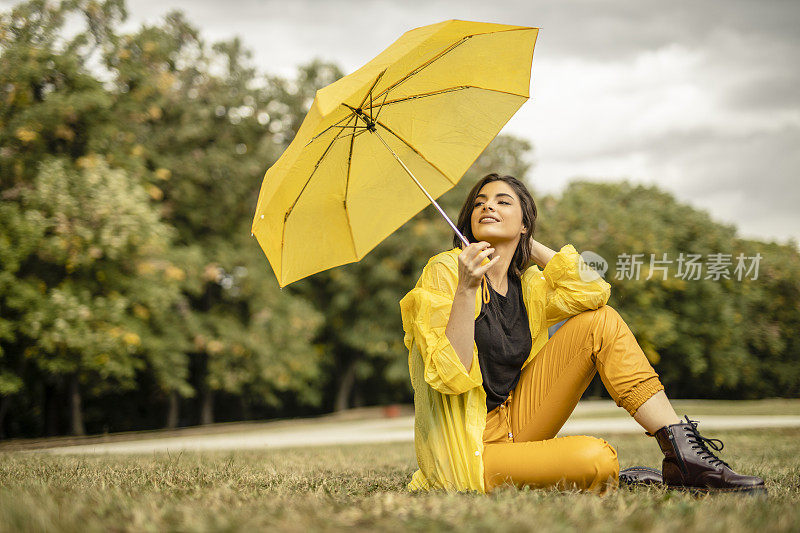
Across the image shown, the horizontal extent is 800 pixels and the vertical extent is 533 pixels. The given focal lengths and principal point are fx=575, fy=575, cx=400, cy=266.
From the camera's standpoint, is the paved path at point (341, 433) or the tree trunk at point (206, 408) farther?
the tree trunk at point (206, 408)

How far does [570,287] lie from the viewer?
8.96 feet

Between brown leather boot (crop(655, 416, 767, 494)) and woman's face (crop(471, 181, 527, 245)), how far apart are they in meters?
1.15

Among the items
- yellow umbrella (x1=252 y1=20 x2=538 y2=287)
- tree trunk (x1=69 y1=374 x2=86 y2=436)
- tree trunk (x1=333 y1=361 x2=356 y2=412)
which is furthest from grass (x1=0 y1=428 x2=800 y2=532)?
tree trunk (x1=333 y1=361 x2=356 y2=412)

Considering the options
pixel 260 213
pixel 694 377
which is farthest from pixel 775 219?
pixel 260 213

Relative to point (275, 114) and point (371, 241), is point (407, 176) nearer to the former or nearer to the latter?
point (371, 241)

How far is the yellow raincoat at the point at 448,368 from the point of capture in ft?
7.97

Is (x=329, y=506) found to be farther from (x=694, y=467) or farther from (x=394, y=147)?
(x=394, y=147)

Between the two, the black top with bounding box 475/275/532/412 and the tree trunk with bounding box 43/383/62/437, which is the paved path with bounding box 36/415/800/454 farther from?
the tree trunk with bounding box 43/383/62/437

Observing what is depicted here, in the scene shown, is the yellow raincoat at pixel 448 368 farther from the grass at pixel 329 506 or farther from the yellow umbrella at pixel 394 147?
the yellow umbrella at pixel 394 147

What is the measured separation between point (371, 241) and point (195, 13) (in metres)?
15.1

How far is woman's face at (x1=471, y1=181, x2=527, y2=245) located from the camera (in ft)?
9.51

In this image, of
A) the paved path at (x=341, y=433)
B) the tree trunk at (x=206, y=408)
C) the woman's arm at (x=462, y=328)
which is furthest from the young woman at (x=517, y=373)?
the tree trunk at (x=206, y=408)

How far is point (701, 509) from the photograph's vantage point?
6.23ft

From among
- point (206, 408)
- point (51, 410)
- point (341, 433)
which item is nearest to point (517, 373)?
point (341, 433)
